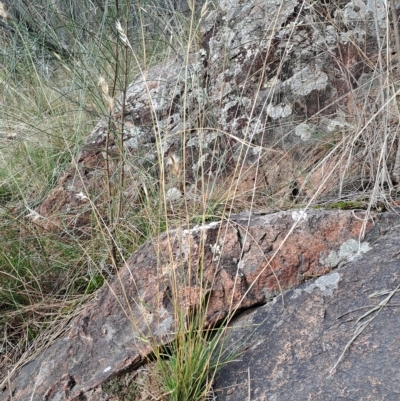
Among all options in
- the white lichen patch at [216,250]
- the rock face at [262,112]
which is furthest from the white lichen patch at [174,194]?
the white lichen patch at [216,250]

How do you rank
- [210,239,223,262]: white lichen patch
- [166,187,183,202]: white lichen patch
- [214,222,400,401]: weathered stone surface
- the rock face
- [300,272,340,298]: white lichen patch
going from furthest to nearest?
[166,187,183,202]: white lichen patch < the rock face < [210,239,223,262]: white lichen patch < [300,272,340,298]: white lichen patch < [214,222,400,401]: weathered stone surface

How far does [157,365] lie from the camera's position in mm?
1343

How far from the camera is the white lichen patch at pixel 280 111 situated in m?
2.34

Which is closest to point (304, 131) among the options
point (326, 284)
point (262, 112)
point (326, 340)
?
point (262, 112)

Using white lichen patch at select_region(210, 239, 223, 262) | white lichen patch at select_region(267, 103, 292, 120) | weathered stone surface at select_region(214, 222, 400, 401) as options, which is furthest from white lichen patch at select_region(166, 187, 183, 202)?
weathered stone surface at select_region(214, 222, 400, 401)

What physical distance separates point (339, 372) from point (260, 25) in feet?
5.47

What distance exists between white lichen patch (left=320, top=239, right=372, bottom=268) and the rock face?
1.43ft

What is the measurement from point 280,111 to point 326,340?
49.0 inches

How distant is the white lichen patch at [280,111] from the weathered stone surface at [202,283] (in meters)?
0.78

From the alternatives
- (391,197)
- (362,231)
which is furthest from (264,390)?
(391,197)

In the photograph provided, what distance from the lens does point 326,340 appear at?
1.34 meters

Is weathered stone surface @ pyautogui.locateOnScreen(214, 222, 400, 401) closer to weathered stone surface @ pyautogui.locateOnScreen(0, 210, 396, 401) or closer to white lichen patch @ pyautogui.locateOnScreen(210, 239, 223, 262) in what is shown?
weathered stone surface @ pyautogui.locateOnScreen(0, 210, 396, 401)

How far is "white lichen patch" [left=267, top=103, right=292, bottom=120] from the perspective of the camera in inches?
92.1

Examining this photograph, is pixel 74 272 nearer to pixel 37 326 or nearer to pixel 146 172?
pixel 37 326
